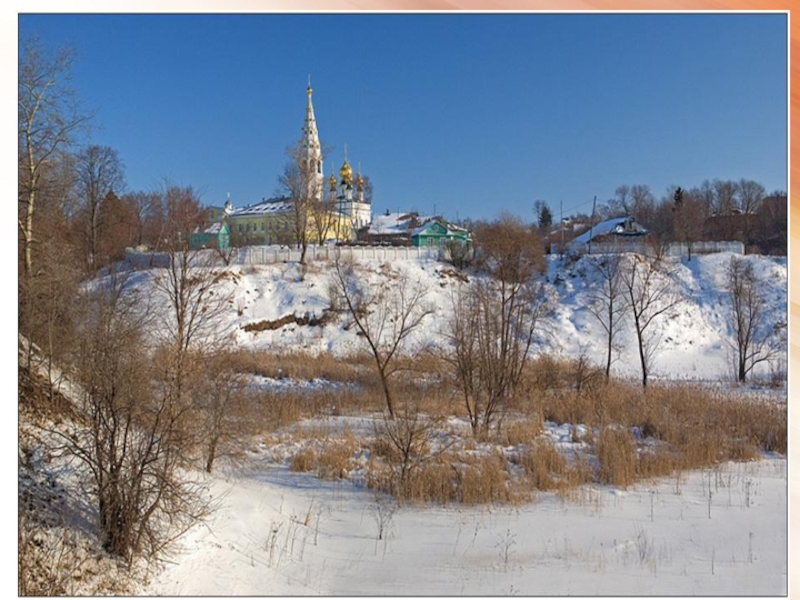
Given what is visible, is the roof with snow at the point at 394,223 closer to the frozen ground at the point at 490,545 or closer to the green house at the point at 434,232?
the green house at the point at 434,232

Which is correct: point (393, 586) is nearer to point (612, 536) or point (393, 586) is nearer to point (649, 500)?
point (612, 536)

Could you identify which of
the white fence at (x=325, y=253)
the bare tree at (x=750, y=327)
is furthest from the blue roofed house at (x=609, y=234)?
the white fence at (x=325, y=253)

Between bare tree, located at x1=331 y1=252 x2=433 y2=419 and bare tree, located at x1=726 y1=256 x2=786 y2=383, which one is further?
bare tree, located at x1=331 y1=252 x2=433 y2=419

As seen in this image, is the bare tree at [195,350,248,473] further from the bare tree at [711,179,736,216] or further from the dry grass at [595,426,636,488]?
the bare tree at [711,179,736,216]

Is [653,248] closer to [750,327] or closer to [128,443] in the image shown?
[750,327]

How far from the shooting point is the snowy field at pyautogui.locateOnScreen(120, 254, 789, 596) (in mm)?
5410

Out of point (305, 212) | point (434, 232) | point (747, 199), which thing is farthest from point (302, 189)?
point (747, 199)

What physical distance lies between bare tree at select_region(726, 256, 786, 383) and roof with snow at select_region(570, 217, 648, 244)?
9.85 meters

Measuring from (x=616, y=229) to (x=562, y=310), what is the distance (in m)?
13.6

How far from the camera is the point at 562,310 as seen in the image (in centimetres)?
2748

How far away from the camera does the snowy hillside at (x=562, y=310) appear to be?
23.3m

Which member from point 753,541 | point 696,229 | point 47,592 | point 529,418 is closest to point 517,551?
point 753,541

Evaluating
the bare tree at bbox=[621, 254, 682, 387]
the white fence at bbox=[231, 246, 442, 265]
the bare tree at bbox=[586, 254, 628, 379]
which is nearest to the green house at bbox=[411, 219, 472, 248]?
the white fence at bbox=[231, 246, 442, 265]

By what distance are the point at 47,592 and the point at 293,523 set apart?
8.80ft
